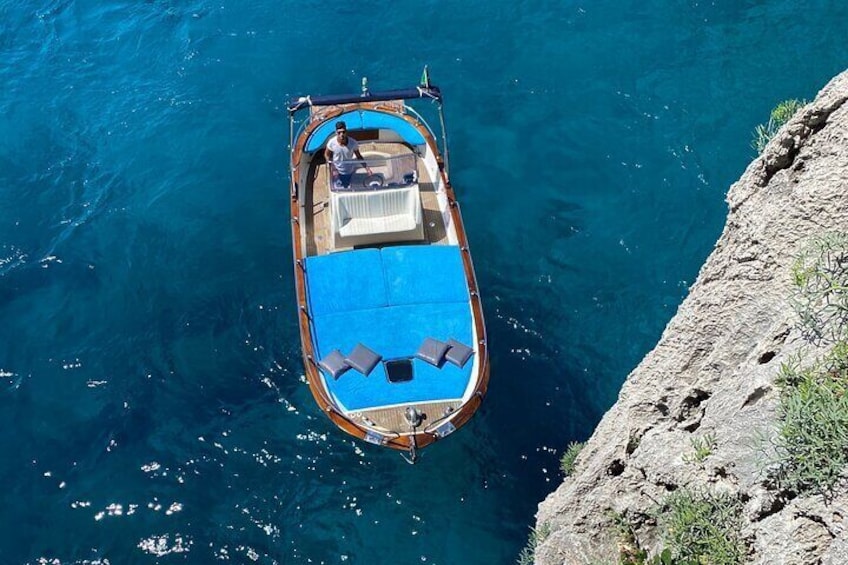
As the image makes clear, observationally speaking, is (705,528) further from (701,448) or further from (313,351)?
(313,351)

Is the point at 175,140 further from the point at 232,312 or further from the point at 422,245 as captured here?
the point at 422,245

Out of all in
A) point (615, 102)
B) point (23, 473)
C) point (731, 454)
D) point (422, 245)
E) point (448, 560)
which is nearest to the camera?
point (731, 454)

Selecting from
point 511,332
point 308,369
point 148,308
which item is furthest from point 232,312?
point 511,332

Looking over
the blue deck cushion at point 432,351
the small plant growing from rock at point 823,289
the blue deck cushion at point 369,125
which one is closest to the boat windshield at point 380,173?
the blue deck cushion at point 369,125

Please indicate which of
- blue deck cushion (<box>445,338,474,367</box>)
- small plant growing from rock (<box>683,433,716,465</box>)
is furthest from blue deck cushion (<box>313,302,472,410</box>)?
small plant growing from rock (<box>683,433,716,465</box>)

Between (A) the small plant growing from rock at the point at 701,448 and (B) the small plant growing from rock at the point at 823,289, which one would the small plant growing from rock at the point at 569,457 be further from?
(B) the small plant growing from rock at the point at 823,289

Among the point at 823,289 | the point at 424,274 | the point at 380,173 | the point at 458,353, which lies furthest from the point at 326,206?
the point at 823,289

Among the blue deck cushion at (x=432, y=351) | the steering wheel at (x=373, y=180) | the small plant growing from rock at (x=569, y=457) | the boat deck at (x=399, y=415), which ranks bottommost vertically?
the small plant growing from rock at (x=569, y=457)
